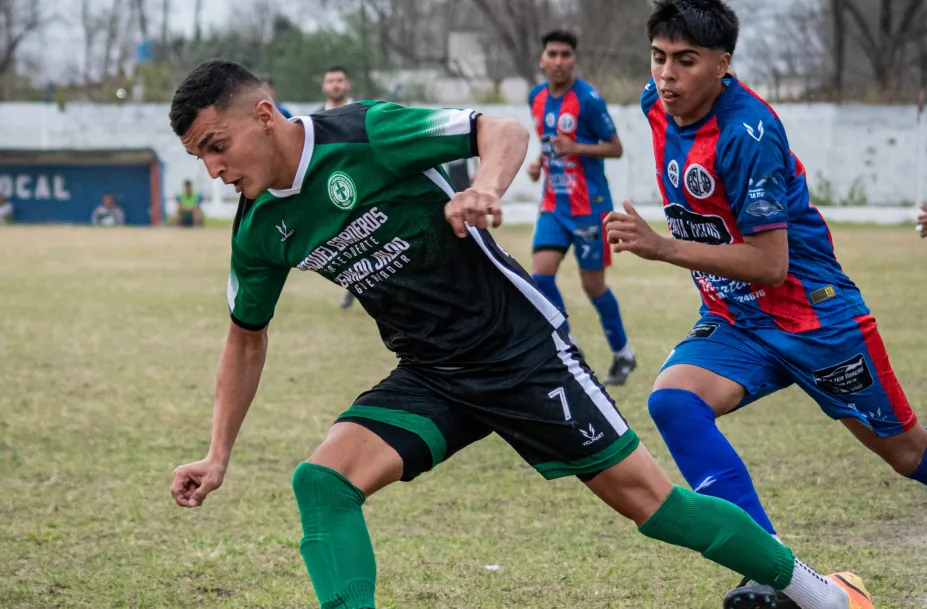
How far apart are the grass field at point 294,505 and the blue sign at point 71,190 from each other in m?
20.0

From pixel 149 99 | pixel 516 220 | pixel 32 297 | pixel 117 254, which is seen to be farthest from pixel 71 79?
pixel 32 297

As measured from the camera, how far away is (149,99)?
37.2m

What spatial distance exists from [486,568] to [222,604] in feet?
3.18

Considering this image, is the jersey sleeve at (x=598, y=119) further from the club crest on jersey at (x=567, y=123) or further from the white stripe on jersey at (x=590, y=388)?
the white stripe on jersey at (x=590, y=388)

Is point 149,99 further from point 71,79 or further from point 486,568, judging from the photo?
point 486,568

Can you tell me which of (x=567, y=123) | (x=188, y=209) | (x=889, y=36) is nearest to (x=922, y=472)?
(x=567, y=123)

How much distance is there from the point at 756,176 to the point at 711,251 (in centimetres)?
31

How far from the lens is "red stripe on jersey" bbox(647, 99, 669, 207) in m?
4.13

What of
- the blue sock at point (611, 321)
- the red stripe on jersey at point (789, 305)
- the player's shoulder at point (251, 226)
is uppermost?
the player's shoulder at point (251, 226)

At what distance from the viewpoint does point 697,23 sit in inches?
153

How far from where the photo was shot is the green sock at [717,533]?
3410 millimetres

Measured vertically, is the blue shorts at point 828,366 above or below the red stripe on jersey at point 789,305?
below

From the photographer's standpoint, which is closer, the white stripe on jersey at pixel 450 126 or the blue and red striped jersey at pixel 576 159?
the white stripe on jersey at pixel 450 126

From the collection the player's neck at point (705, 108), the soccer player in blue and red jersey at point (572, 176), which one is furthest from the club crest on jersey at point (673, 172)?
the soccer player in blue and red jersey at point (572, 176)
